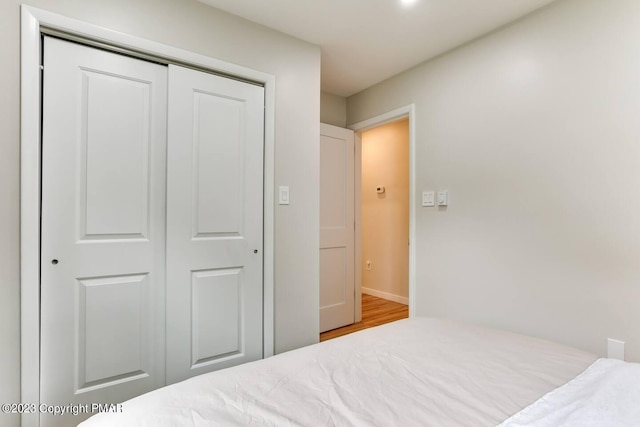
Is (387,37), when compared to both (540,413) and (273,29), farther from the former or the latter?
(540,413)

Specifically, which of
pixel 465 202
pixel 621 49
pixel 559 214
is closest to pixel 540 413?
pixel 559 214

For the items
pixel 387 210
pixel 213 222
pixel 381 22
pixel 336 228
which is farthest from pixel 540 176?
pixel 387 210

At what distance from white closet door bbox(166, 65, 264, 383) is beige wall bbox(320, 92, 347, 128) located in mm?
1283

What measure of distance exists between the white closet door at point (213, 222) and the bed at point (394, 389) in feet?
3.22

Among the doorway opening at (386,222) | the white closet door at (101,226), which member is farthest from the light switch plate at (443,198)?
the white closet door at (101,226)

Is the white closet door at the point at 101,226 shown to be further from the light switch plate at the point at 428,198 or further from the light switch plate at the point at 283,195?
the light switch plate at the point at 428,198

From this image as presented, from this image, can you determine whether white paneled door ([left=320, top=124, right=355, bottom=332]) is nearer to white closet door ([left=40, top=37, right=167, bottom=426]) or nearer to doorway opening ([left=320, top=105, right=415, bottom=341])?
doorway opening ([left=320, top=105, right=415, bottom=341])

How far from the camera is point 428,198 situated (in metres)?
2.71

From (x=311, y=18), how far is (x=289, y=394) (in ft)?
7.20

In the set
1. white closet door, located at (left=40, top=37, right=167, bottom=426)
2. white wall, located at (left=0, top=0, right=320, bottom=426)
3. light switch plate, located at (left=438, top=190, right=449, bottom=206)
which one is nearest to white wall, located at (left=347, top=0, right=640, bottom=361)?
light switch plate, located at (left=438, top=190, right=449, bottom=206)

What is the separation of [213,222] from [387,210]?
299 centimetres

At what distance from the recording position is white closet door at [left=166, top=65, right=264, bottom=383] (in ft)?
6.33

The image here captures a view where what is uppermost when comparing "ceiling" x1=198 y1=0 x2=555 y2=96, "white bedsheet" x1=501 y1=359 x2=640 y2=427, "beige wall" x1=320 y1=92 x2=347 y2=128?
"ceiling" x1=198 y1=0 x2=555 y2=96

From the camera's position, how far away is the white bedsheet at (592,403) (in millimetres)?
799
